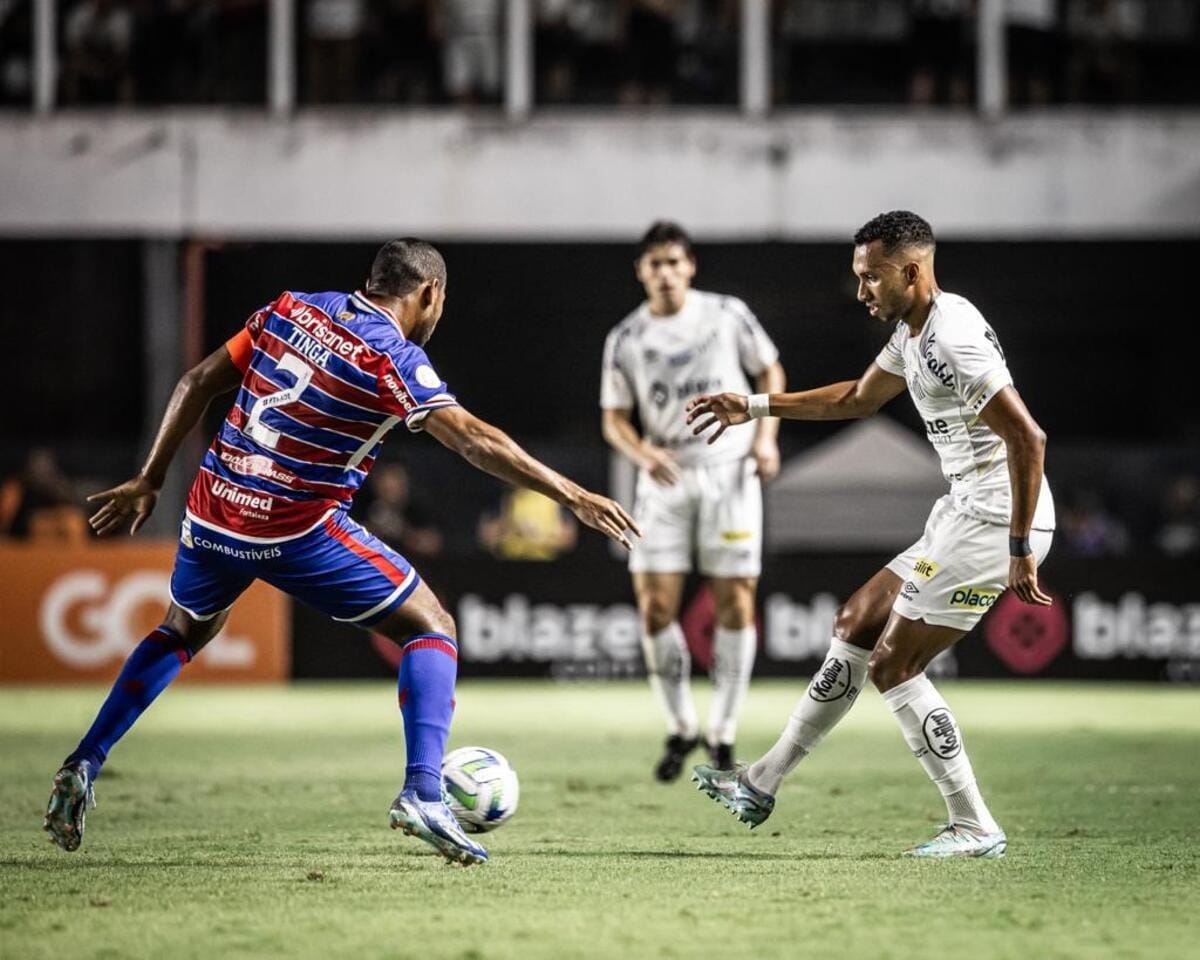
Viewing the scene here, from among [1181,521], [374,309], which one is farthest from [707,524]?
[1181,521]

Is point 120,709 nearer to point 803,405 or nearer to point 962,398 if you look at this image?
point 803,405

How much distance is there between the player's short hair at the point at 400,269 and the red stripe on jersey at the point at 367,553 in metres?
0.82

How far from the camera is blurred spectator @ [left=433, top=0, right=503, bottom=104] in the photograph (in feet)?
75.0

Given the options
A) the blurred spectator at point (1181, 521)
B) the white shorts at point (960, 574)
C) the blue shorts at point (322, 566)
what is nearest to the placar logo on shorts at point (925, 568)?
the white shorts at point (960, 574)

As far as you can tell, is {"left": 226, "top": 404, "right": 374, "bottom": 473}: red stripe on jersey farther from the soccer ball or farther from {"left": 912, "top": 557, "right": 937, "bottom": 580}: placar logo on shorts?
{"left": 912, "top": 557, "right": 937, "bottom": 580}: placar logo on shorts

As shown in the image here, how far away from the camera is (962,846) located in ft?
22.7

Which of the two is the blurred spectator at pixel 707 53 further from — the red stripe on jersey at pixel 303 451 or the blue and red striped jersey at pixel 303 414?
the red stripe on jersey at pixel 303 451

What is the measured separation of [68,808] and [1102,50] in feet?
62.5

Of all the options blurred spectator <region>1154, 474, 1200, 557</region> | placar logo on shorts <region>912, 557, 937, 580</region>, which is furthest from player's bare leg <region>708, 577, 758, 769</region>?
blurred spectator <region>1154, 474, 1200, 557</region>

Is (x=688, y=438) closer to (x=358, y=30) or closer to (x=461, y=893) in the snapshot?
(x=461, y=893)

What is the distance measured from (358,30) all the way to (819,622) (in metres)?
10.2

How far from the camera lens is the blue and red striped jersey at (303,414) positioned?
21.3 feet

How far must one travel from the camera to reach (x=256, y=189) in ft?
74.5

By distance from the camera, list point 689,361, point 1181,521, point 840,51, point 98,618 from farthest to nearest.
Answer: point 840,51, point 1181,521, point 98,618, point 689,361
